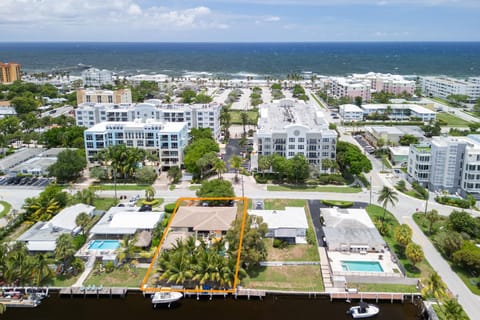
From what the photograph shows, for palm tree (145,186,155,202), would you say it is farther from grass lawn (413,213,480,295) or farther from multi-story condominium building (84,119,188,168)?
grass lawn (413,213,480,295)

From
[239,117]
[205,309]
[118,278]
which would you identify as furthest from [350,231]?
[239,117]

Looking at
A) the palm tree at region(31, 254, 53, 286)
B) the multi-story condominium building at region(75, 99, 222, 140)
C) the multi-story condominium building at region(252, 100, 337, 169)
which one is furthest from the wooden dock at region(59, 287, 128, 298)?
the multi-story condominium building at region(75, 99, 222, 140)

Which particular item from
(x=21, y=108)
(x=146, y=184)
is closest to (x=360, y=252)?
(x=146, y=184)

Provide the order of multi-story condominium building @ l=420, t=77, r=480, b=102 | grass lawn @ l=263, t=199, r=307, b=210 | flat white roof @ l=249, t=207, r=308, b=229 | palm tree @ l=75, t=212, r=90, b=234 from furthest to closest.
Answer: multi-story condominium building @ l=420, t=77, r=480, b=102 → grass lawn @ l=263, t=199, r=307, b=210 → flat white roof @ l=249, t=207, r=308, b=229 → palm tree @ l=75, t=212, r=90, b=234

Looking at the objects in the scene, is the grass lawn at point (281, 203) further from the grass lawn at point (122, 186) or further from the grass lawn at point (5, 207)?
the grass lawn at point (5, 207)

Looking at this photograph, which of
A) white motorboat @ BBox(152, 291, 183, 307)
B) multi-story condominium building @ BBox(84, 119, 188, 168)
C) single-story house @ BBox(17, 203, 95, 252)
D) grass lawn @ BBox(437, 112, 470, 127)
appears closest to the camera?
white motorboat @ BBox(152, 291, 183, 307)
